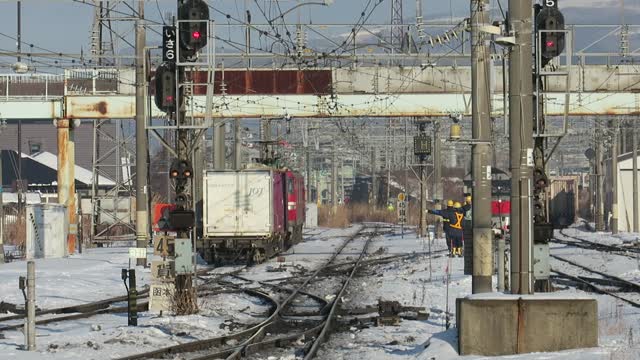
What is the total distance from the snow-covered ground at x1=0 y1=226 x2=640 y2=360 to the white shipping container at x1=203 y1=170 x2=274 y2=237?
1.50m

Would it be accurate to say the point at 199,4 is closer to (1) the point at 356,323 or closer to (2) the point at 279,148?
(1) the point at 356,323

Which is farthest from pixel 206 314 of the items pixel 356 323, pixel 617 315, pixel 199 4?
pixel 617 315

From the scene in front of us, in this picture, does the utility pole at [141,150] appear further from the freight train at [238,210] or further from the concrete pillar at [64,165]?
the concrete pillar at [64,165]

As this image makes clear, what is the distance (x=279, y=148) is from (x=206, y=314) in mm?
61322

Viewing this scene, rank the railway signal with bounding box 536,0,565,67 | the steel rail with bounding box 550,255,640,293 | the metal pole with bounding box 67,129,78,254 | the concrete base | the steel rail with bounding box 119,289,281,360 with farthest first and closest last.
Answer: the metal pole with bounding box 67,129,78,254, the steel rail with bounding box 550,255,640,293, the railway signal with bounding box 536,0,565,67, the steel rail with bounding box 119,289,281,360, the concrete base

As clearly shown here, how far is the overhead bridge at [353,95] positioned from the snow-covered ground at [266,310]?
621 cm

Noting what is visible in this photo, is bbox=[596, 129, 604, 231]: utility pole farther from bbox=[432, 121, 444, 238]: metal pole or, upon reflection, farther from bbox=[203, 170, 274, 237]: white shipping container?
bbox=[203, 170, 274, 237]: white shipping container

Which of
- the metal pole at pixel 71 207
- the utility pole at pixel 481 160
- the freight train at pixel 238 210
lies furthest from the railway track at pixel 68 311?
the metal pole at pixel 71 207

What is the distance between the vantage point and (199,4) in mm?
22359

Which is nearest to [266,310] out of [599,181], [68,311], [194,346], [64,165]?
[68,311]

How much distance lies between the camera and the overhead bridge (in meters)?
45.2

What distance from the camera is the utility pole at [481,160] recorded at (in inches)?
819

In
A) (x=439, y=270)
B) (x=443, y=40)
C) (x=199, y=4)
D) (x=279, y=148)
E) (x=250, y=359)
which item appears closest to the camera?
(x=250, y=359)

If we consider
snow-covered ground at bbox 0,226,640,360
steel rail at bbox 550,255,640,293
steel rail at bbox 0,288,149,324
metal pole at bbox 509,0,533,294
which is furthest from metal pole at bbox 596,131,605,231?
metal pole at bbox 509,0,533,294
